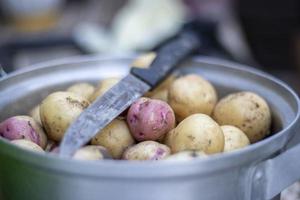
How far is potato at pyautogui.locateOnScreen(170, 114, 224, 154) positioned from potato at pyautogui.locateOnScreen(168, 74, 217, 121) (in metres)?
0.09

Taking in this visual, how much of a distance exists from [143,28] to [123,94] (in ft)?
3.98

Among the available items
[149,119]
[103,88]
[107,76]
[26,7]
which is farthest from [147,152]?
[26,7]

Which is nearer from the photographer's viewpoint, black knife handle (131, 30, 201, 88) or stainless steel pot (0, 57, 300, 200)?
stainless steel pot (0, 57, 300, 200)

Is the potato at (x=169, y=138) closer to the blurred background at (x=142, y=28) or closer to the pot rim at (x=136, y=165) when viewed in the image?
the pot rim at (x=136, y=165)

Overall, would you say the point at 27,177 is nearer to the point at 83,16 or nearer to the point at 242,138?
the point at 242,138

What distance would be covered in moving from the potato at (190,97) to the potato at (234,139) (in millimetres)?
67

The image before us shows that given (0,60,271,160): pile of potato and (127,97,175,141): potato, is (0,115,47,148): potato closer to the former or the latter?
(0,60,271,160): pile of potato

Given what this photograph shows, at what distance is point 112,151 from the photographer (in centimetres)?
59

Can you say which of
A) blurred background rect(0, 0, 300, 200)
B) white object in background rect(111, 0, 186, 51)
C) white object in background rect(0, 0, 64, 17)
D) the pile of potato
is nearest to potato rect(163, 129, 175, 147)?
the pile of potato

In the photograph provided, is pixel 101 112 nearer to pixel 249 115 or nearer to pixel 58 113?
pixel 58 113

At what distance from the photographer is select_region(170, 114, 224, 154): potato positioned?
0.54 m

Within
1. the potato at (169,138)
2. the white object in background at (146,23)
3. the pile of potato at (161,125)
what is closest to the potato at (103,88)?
the pile of potato at (161,125)

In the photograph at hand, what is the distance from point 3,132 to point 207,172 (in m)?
0.26

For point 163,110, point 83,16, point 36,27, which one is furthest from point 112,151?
point 83,16
